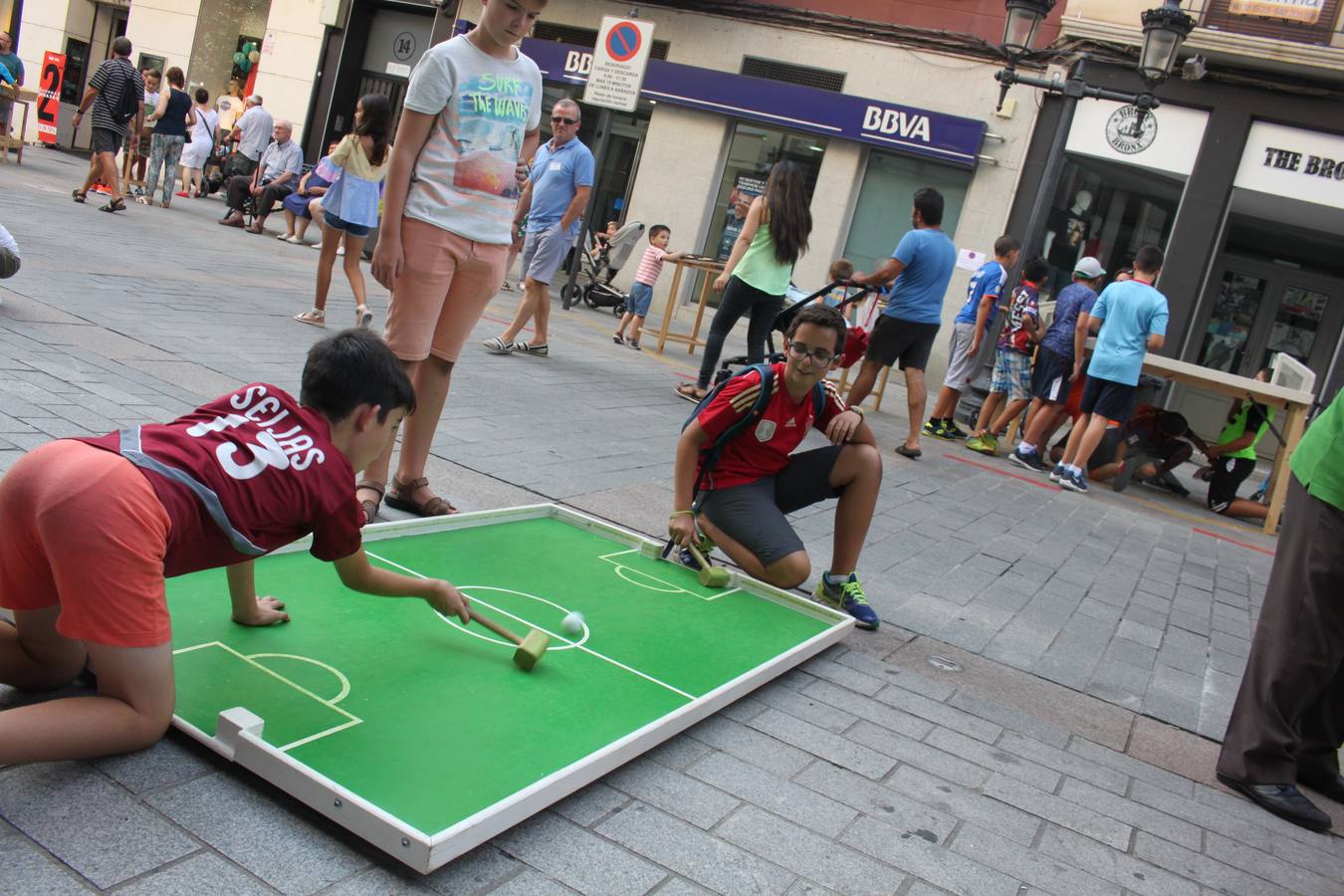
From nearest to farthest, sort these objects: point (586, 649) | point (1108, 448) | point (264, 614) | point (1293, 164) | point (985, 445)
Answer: point (264, 614) < point (586, 649) < point (1108, 448) < point (985, 445) < point (1293, 164)

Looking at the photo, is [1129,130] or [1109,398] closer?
[1109,398]

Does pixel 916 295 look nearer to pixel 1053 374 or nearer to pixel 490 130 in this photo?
pixel 1053 374

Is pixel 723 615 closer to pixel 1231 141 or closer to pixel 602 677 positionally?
pixel 602 677

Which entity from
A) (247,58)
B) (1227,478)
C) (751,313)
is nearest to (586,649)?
(751,313)

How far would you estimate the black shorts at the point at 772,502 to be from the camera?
4.20m

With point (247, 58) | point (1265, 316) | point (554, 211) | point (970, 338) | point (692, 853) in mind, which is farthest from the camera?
point (247, 58)

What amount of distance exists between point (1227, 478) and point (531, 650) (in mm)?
8360

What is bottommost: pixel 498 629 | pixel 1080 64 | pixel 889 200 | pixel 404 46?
pixel 498 629

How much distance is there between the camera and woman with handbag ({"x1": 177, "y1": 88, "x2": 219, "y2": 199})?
18438mm

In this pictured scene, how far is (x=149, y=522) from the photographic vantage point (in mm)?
2133

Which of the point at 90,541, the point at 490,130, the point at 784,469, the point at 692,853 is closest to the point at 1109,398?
the point at 784,469

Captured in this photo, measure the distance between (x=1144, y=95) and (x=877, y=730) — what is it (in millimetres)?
9295

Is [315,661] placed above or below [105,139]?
below

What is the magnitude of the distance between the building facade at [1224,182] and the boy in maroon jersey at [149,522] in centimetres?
1127
